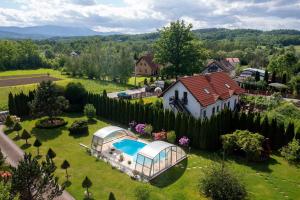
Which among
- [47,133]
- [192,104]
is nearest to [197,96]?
[192,104]

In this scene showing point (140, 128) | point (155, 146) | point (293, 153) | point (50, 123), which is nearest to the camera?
point (155, 146)

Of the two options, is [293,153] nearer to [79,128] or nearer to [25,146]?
[79,128]

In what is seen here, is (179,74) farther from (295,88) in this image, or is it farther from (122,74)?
(295,88)

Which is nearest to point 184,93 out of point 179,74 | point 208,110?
point 208,110

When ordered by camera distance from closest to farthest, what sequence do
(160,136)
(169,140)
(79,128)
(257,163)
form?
(257,163) < (169,140) < (160,136) < (79,128)

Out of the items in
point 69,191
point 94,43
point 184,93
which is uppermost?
point 94,43

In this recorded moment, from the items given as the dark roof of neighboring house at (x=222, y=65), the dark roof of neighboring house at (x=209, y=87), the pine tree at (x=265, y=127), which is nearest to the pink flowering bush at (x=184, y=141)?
the dark roof of neighboring house at (x=209, y=87)

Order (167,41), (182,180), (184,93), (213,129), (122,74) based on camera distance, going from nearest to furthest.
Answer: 1. (182,180)
2. (213,129)
3. (184,93)
4. (167,41)
5. (122,74)

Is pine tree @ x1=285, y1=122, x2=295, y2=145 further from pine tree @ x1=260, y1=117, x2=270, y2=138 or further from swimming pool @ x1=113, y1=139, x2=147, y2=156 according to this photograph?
swimming pool @ x1=113, y1=139, x2=147, y2=156
